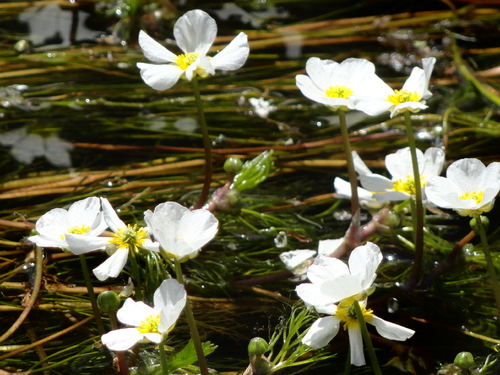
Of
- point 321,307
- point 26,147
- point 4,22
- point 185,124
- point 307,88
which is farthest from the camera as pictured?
point 4,22

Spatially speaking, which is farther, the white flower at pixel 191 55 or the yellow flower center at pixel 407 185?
the yellow flower center at pixel 407 185

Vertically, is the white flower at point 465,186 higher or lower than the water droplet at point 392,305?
higher

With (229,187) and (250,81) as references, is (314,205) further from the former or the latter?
(250,81)

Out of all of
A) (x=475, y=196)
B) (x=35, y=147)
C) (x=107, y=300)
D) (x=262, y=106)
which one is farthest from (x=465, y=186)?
(x=35, y=147)

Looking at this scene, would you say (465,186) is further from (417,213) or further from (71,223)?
(71,223)

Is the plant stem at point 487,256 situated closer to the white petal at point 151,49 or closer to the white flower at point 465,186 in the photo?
the white flower at point 465,186

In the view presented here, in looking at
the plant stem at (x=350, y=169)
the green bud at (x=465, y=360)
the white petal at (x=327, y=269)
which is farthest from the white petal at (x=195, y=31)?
the green bud at (x=465, y=360)

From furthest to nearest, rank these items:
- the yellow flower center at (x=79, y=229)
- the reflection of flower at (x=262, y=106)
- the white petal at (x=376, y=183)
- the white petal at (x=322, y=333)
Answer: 1. the reflection of flower at (x=262, y=106)
2. the white petal at (x=376, y=183)
3. the yellow flower center at (x=79, y=229)
4. the white petal at (x=322, y=333)

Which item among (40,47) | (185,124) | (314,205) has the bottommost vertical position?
(314,205)

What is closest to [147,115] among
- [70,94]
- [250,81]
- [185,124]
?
[185,124]
